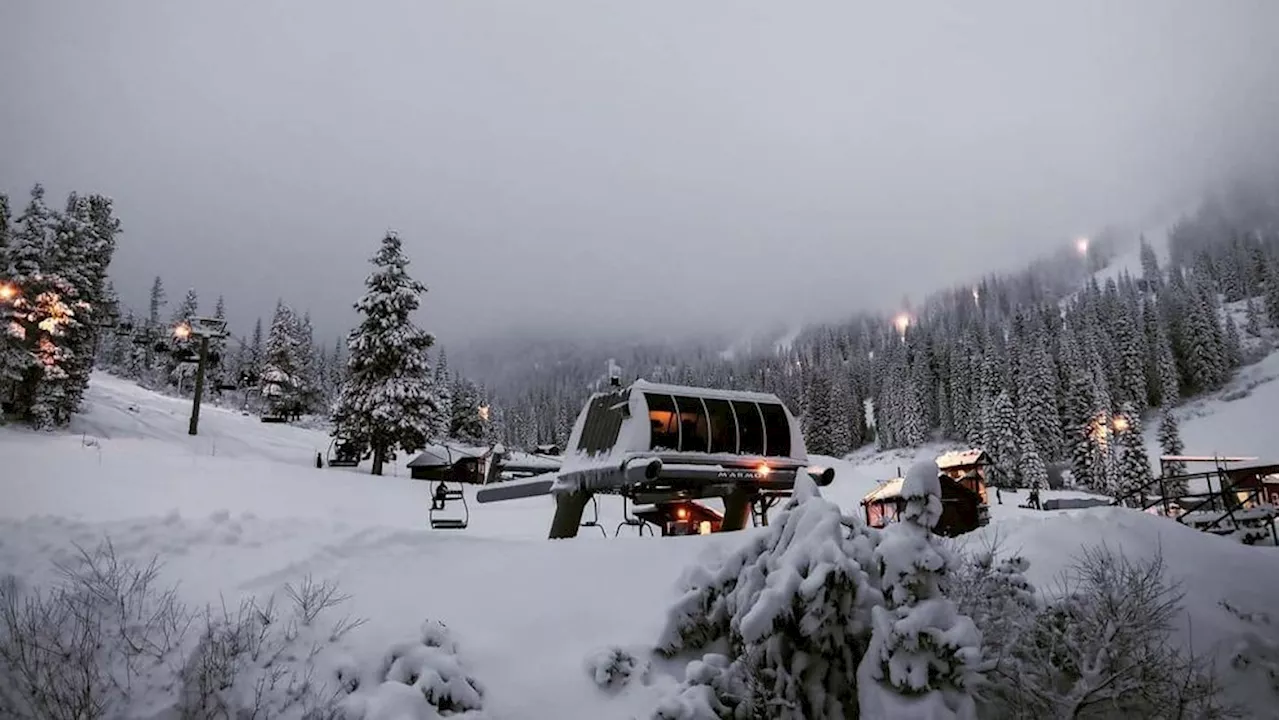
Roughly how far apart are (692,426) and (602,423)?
2112 millimetres

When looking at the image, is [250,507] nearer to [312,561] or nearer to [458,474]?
[312,561]

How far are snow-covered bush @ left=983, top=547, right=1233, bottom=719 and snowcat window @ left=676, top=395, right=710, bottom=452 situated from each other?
21.1 ft

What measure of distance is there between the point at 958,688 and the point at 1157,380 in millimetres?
45758

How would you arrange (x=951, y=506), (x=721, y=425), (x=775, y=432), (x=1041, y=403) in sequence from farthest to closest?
(x=1041, y=403) < (x=951, y=506) < (x=775, y=432) < (x=721, y=425)

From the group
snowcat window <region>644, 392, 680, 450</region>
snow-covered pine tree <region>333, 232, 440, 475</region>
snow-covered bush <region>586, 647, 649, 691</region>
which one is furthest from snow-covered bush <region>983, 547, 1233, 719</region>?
snow-covered pine tree <region>333, 232, 440, 475</region>

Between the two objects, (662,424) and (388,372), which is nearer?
(662,424)

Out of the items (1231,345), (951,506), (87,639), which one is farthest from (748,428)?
(1231,345)

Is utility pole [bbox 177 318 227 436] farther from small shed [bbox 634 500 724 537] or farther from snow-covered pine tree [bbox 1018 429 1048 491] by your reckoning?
snow-covered pine tree [bbox 1018 429 1048 491]

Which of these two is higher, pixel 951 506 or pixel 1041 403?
pixel 1041 403

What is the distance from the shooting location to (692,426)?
13930 mm

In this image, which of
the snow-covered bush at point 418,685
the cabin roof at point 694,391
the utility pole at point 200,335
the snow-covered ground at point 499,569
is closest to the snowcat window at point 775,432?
the cabin roof at point 694,391

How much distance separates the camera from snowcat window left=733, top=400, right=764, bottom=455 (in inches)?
572

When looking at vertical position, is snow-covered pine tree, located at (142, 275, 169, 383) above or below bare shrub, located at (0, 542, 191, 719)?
above

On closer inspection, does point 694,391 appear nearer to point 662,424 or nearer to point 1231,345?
point 662,424
